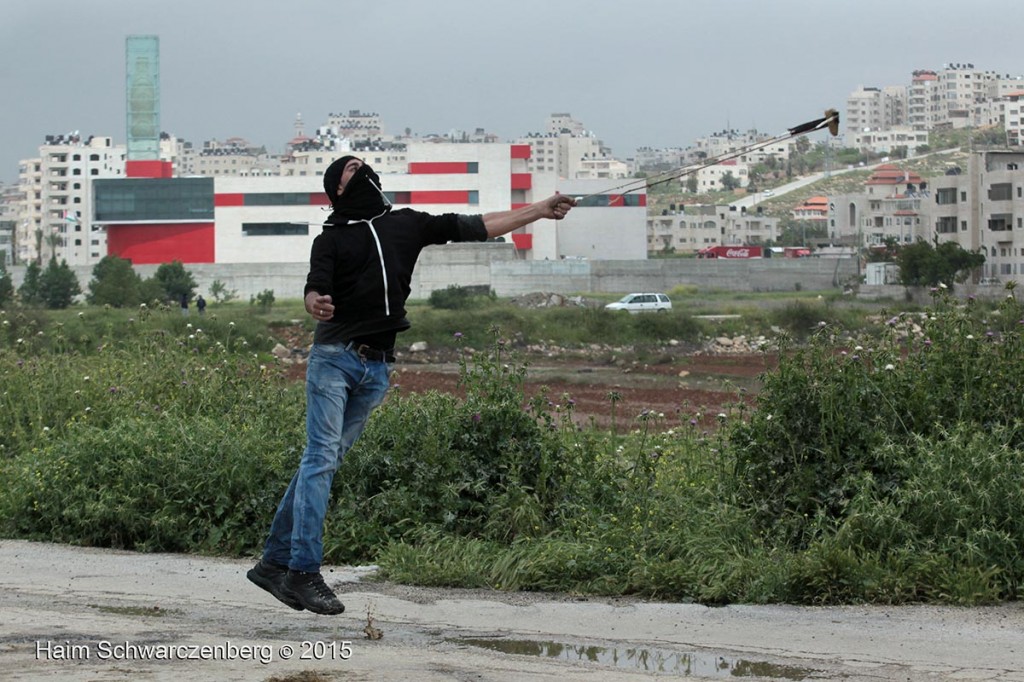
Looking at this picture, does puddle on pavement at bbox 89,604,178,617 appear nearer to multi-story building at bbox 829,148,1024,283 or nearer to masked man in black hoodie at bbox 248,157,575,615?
masked man in black hoodie at bbox 248,157,575,615

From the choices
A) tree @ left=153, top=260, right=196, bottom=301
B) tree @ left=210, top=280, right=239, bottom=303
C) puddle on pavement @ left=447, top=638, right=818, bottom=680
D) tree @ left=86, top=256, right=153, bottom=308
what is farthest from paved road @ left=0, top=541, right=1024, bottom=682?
tree @ left=210, top=280, right=239, bottom=303

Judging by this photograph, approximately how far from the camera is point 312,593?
6.23 meters

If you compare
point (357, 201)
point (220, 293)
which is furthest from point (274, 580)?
point (220, 293)

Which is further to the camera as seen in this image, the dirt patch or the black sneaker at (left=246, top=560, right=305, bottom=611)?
the dirt patch

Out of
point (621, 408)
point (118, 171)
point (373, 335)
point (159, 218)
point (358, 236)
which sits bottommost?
point (621, 408)

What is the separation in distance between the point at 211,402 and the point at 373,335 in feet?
16.9

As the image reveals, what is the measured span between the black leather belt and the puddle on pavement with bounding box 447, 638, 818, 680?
4.29 ft

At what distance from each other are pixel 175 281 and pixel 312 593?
253 feet

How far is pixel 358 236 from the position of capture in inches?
251

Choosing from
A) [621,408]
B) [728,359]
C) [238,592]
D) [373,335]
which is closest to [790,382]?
[373,335]

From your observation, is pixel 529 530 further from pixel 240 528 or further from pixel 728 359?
pixel 728 359

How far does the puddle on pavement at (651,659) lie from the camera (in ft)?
17.8

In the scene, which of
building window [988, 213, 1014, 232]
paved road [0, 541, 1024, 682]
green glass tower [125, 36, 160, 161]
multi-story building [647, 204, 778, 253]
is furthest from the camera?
multi-story building [647, 204, 778, 253]

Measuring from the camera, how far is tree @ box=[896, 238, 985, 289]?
7262 centimetres
